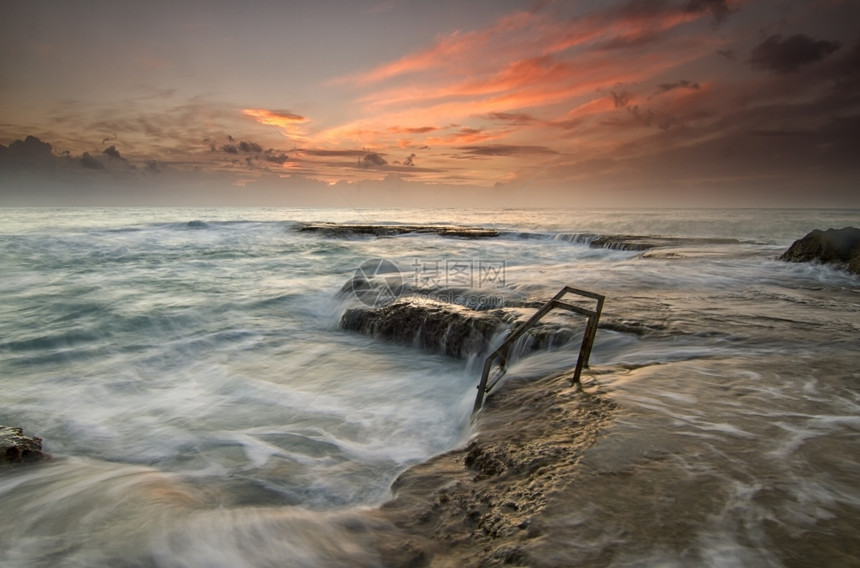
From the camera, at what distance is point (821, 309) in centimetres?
745

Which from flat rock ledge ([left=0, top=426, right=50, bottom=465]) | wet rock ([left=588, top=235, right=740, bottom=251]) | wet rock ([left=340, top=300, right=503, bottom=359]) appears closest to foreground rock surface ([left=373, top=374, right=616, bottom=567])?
wet rock ([left=340, top=300, right=503, bottom=359])

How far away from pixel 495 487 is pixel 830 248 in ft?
48.3

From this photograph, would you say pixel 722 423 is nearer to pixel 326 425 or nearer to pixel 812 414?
pixel 812 414

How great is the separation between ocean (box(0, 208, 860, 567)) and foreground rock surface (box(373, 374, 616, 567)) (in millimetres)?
Answer: 142

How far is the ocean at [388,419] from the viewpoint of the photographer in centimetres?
262

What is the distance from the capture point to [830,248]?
1280 centimetres

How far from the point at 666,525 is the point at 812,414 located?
2.21m

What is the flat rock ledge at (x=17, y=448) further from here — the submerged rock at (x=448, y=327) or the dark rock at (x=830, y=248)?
the dark rock at (x=830, y=248)

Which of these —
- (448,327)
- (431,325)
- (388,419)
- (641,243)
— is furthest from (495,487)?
(641,243)

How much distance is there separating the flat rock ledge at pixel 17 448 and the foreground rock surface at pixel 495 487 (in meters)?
3.88

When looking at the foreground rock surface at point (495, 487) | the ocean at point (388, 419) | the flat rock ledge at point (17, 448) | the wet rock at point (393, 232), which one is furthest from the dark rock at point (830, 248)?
the wet rock at point (393, 232)

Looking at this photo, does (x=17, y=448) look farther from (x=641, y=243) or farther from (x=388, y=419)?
(x=641, y=243)

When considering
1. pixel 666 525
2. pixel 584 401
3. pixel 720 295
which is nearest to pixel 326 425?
pixel 584 401

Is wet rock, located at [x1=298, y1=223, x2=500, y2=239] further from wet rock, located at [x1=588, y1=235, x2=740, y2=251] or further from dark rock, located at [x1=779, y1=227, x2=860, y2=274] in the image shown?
dark rock, located at [x1=779, y1=227, x2=860, y2=274]
